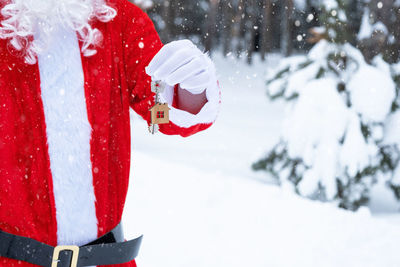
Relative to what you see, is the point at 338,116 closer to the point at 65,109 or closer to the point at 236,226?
the point at 236,226

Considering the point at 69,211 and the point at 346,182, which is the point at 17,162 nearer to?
the point at 69,211

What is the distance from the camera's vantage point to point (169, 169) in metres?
5.24

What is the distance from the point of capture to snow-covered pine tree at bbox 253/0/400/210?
17.1 feet

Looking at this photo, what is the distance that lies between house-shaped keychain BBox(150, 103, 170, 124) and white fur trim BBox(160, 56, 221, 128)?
7 centimetres

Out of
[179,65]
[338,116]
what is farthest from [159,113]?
[338,116]

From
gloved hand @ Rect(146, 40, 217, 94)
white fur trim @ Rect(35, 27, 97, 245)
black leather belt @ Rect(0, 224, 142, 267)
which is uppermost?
gloved hand @ Rect(146, 40, 217, 94)

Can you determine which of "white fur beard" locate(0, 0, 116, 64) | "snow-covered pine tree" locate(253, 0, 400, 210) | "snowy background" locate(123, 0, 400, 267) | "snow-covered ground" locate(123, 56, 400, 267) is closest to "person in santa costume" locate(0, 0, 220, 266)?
"white fur beard" locate(0, 0, 116, 64)

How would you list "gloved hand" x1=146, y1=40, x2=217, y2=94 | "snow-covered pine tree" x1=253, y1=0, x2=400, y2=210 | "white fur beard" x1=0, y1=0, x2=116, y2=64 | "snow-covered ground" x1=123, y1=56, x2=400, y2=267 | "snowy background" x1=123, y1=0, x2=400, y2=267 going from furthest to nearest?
1. "snow-covered pine tree" x1=253, y1=0, x2=400, y2=210
2. "snowy background" x1=123, y1=0, x2=400, y2=267
3. "snow-covered ground" x1=123, y1=56, x2=400, y2=267
4. "white fur beard" x1=0, y1=0, x2=116, y2=64
5. "gloved hand" x1=146, y1=40, x2=217, y2=94

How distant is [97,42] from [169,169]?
394 cm

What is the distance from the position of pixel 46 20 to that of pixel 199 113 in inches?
19.7

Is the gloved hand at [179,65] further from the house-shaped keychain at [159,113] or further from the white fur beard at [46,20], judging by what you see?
the white fur beard at [46,20]

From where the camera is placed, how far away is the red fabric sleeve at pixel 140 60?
1375 millimetres

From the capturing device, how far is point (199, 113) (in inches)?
51.8

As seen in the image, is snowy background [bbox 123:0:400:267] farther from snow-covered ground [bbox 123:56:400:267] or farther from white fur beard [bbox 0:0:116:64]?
white fur beard [bbox 0:0:116:64]
